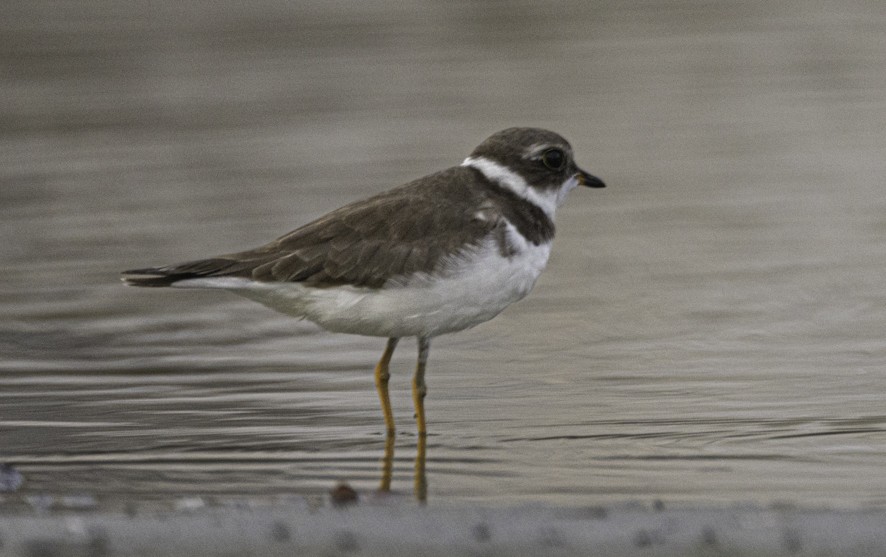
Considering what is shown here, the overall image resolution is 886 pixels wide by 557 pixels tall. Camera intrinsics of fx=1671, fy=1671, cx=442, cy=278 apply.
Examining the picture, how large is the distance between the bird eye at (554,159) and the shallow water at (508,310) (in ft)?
3.71

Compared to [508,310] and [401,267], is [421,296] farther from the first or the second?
[508,310]

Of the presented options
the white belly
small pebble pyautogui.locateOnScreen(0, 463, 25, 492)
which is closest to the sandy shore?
small pebble pyautogui.locateOnScreen(0, 463, 25, 492)

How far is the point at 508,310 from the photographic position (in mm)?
10312

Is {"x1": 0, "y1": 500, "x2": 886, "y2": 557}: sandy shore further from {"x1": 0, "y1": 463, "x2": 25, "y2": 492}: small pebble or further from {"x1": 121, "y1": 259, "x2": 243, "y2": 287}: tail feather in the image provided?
{"x1": 121, "y1": 259, "x2": 243, "y2": 287}: tail feather

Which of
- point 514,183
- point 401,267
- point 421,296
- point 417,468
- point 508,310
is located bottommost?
point 417,468

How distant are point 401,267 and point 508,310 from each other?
2.93 m

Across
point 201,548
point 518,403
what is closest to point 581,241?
point 518,403

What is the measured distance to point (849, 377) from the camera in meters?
8.37

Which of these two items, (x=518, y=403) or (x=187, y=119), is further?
(x=187, y=119)

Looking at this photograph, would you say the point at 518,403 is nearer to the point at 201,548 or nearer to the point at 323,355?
the point at 323,355

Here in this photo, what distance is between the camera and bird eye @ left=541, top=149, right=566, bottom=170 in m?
8.05

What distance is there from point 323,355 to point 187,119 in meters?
7.96

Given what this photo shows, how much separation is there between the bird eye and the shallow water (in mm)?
1131

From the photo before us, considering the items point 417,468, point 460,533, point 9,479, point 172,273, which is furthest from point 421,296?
point 460,533
